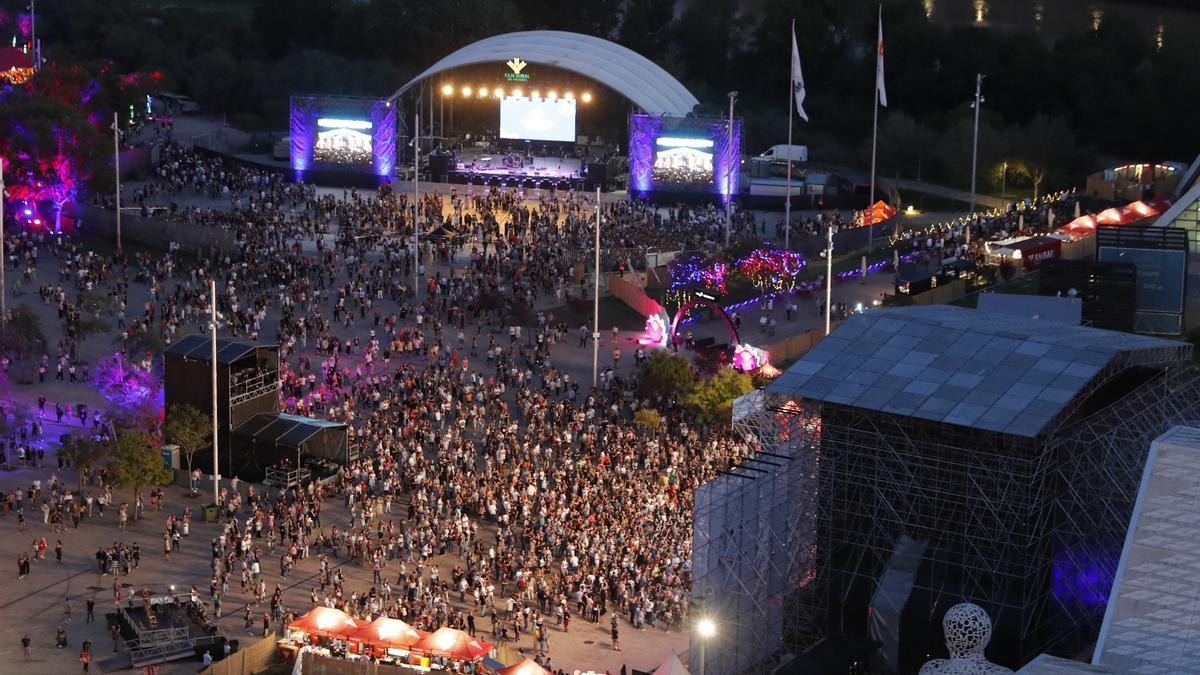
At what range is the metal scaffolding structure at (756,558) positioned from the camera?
133 feet

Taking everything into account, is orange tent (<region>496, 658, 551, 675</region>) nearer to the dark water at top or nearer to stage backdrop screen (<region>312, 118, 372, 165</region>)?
stage backdrop screen (<region>312, 118, 372, 165</region>)

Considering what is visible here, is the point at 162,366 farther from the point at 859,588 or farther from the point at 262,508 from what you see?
the point at 859,588

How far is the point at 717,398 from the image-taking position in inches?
2259

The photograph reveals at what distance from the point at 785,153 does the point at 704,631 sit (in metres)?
62.0

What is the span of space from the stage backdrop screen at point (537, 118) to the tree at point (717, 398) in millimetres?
41969

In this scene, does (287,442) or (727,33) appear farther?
(727,33)

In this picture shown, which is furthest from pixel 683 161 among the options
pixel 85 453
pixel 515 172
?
pixel 85 453

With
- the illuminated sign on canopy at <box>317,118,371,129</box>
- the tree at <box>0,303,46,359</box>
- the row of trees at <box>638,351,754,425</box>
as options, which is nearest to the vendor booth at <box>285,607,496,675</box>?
the row of trees at <box>638,351,754,425</box>

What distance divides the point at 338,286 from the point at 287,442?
65.3ft

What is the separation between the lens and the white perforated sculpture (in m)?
34.2

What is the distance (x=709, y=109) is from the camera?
9512 cm

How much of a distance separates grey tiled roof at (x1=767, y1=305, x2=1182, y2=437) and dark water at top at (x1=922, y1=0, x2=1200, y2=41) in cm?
8965

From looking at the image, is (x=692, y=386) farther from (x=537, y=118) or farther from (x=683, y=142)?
(x=537, y=118)

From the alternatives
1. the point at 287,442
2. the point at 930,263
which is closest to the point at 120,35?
the point at 930,263
